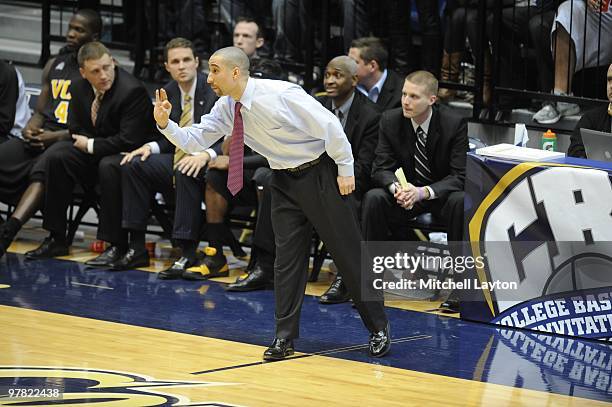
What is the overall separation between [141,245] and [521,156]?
3.14 m

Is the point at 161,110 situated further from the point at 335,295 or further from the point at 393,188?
the point at 335,295

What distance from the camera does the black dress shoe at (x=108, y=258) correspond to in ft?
29.6

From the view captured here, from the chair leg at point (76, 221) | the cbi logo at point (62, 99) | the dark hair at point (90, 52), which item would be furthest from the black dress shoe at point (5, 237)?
the dark hair at point (90, 52)

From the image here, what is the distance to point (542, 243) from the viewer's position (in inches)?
284

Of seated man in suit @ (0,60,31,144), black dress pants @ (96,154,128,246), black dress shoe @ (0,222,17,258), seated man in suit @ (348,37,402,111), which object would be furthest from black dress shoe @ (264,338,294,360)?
seated man in suit @ (0,60,31,144)

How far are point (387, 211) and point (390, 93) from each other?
3.94 feet

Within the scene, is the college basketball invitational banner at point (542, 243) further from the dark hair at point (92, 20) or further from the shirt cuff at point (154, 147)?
the dark hair at point (92, 20)

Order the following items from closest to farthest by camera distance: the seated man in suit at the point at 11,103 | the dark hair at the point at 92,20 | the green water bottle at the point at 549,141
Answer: the green water bottle at the point at 549,141 → the seated man in suit at the point at 11,103 → the dark hair at the point at 92,20

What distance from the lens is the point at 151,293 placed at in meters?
8.22

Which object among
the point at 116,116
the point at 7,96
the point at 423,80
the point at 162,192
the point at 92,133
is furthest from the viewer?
the point at 7,96

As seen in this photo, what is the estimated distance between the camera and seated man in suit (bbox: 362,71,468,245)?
7824mm

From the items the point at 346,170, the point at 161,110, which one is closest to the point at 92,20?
the point at 161,110

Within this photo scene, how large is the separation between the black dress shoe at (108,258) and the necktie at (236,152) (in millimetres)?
2508

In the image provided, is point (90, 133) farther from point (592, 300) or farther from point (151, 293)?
point (592, 300)
